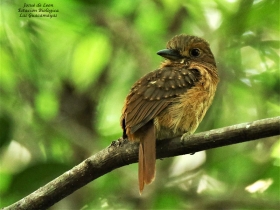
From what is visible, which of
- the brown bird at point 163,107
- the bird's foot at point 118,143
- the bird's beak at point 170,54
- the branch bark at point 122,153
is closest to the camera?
the branch bark at point 122,153

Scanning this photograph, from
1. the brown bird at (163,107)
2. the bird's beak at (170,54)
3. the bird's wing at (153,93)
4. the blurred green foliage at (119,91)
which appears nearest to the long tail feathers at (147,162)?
the brown bird at (163,107)

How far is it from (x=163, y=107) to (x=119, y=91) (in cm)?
159

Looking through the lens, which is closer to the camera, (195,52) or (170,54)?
(170,54)

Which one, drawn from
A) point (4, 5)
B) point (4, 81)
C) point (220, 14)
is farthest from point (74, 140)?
point (220, 14)

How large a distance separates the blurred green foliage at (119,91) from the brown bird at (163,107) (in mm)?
678

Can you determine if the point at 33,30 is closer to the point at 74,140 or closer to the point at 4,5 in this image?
the point at 4,5

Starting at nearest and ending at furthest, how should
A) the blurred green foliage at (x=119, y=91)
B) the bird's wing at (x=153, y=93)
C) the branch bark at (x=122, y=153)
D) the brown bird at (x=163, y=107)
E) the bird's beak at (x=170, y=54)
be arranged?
the branch bark at (x=122, y=153) < the brown bird at (x=163, y=107) < the bird's wing at (x=153, y=93) < the bird's beak at (x=170, y=54) < the blurred green foliage at (x=119, y=91)

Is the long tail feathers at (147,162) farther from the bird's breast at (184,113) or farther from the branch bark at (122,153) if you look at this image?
the bird's breast at (184,113)

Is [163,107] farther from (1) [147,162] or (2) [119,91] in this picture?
(2) [119,91]

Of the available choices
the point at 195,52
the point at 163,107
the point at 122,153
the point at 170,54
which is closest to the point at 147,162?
the point at 122,153

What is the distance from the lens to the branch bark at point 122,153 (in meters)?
1.97

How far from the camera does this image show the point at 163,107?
9.34 ft

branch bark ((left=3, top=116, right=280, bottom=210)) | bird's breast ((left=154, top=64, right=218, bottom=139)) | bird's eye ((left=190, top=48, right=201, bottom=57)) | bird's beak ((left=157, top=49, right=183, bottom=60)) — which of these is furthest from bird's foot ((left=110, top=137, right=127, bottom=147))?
bird's eye ((left=190, top=48, right=201, bottom=57))

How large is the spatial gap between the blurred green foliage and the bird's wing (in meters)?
0.67
